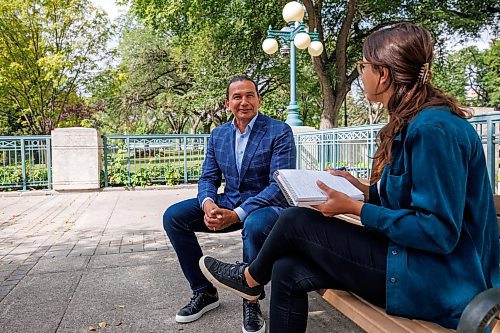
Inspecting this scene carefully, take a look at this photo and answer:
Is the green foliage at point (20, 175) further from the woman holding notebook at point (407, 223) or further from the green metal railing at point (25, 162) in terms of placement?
the woman holding notebook at point (407, 223)

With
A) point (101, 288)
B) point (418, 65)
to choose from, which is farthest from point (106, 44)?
point (418, 65)

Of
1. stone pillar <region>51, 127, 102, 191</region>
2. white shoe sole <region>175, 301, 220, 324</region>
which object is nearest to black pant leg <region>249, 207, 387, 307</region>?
white shoe sole <region>175, 301, 220, 324</region>

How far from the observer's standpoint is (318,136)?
379 inches

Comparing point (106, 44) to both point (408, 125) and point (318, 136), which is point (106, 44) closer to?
point (318, 136)

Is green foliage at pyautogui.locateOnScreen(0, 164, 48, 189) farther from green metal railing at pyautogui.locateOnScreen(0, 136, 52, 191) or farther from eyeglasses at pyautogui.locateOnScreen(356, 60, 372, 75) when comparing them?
eyeglasses at pyautogui.locateOnScreen(356, 60, 372, 75)

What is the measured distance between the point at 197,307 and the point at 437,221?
A: 207 centimetres

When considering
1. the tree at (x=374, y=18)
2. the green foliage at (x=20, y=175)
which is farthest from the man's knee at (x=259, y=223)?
the tree at (x=374, y=18)

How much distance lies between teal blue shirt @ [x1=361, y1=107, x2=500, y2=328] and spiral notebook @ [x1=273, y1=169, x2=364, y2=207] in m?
0.24

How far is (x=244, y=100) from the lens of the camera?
129 inches

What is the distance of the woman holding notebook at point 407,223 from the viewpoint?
5.26 feet

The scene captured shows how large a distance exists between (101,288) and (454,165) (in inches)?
126

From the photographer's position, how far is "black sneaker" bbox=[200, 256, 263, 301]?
2482mm

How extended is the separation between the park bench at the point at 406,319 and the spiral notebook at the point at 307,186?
1.62 ft

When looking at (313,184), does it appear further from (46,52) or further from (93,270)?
(46,52)
